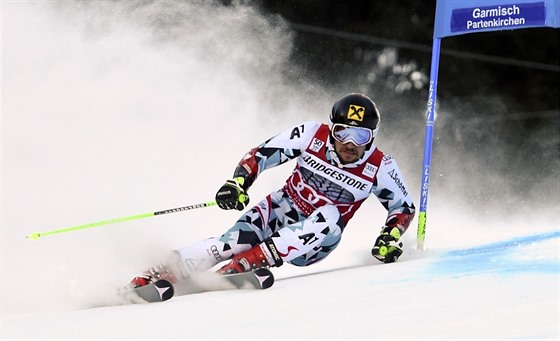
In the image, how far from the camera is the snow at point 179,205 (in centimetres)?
361

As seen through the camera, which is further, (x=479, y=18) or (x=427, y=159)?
(x=427, y=159)

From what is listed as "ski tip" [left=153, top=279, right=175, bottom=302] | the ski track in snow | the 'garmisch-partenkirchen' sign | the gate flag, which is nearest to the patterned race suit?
the ski track in snow

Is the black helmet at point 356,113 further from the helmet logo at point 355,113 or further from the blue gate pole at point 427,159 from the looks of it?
the blue gate pole at point 427,159

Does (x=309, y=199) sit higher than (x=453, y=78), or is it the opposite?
(x=453, y=78)

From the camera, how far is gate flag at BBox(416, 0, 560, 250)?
5.50m

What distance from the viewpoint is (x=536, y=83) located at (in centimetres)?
1189

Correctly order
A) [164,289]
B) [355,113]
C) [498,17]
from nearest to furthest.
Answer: [164,289] < [355,113] < [498,17]

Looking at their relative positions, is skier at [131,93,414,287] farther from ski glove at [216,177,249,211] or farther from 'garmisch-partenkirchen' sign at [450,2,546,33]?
'garmisch-partenkirchen' sign at [450,2,546,33]

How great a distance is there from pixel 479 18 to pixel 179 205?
2.77 m

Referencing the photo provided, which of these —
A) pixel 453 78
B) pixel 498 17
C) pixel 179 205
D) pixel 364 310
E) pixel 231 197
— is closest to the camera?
pixel 364 310

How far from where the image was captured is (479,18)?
572cm

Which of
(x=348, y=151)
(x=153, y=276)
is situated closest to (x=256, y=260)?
(x=153, y=276)

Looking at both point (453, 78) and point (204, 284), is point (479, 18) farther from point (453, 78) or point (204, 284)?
point (453, 78)

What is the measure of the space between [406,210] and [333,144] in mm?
626
